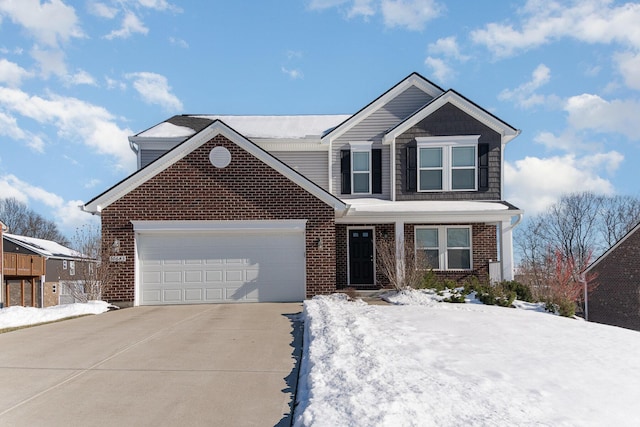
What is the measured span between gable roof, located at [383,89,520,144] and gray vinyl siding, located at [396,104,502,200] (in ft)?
0.45

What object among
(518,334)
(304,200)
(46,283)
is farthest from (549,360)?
(46,283)

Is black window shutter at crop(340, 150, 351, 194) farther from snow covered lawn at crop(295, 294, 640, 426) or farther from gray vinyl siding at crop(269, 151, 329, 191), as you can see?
snow covered lawn at crop(295, 294, 640, 426)

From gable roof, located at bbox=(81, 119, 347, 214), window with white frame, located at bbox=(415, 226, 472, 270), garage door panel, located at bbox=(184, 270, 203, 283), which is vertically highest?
gable roof, located at bbox=(81, 119, 347, 214)

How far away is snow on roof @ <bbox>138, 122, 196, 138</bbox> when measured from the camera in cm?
2048

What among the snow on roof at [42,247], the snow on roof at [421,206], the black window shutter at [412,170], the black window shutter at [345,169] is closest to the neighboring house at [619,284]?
the snow on roof at [421,206]

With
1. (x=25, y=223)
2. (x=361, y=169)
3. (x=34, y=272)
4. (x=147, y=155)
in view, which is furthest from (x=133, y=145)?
(x=25, y=223)

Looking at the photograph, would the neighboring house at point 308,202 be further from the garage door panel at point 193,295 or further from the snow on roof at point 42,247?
the snow on roof at point 42,247

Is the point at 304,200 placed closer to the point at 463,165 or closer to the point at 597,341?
the point at 463,165

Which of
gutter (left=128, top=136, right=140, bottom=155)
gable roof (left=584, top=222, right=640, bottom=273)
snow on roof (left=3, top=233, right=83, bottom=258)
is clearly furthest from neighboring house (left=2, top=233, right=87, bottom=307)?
gable roof (left=584, top=222, right=640, bottom=273)

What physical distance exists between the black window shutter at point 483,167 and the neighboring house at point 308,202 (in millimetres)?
49

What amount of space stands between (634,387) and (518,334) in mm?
2703

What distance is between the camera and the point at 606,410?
6023 millimetres

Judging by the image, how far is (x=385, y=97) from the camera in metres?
20.5

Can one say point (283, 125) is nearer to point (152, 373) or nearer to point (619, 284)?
point (152, 373)
